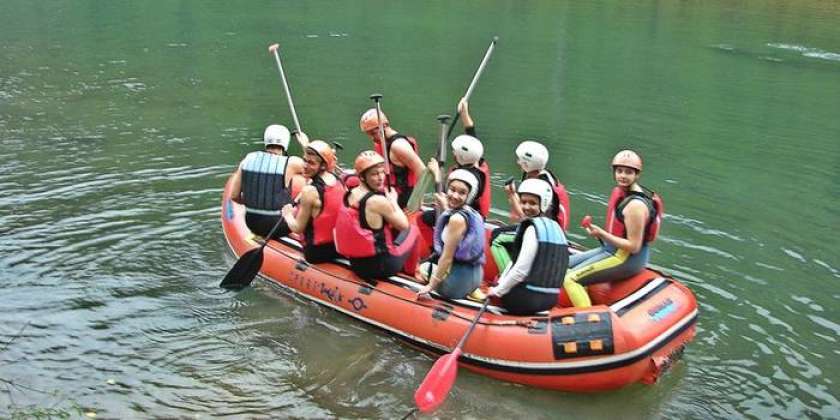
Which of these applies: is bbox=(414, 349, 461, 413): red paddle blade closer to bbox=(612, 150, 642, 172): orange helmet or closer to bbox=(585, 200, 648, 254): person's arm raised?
bbox=(585, 200, 648, 254): person's arm raised

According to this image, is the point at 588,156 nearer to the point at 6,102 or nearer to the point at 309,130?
the point at 309,130

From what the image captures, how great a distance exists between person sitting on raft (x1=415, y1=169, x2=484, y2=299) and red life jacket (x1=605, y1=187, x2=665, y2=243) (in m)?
1.06

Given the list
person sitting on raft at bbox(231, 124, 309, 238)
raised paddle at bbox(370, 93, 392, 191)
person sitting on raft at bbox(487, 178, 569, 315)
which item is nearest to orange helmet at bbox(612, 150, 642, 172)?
person sitting on raft at bbox(487, 178, 569, 315)

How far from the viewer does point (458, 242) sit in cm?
640

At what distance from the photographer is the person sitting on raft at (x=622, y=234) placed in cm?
645

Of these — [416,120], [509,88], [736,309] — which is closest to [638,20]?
[509,88]

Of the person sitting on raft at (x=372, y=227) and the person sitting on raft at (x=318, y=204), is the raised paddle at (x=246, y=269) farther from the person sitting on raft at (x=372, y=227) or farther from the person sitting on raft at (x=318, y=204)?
the person sitting on raft at (x=372, y=227)

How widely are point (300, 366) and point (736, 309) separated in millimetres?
4082

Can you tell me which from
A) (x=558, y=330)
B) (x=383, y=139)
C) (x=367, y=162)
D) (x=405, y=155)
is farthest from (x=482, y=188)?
(x=558, y=330)

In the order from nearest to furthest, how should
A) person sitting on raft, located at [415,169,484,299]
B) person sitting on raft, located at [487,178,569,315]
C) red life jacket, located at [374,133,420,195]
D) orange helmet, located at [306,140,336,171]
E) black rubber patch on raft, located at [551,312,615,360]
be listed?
black rubber patch on raft, located at [551,312,615,360]
person sitting on raft, located at [487,178,569,315]
person sitting on raft, located at [415,169,484,299]
orange helmet, located at [306,140,336,171]
red life jacket, located at [374,133,420,195]

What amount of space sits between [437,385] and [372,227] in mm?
1632

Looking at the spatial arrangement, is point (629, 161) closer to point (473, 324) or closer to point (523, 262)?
point (523, 262)

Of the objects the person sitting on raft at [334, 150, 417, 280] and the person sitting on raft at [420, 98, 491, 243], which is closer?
the person sitting on raft at [334, 150, 417, 280]

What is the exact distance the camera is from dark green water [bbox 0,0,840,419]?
20.7 feet
